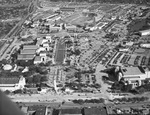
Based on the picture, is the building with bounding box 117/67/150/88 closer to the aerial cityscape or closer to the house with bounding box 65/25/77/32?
the aerial cityscape

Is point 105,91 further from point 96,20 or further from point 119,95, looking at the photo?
point 96,20

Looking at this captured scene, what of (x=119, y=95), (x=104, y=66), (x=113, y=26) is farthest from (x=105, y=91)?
(x=113, y=26)

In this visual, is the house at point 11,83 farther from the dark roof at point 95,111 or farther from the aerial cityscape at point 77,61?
the dark roof at point 95,111

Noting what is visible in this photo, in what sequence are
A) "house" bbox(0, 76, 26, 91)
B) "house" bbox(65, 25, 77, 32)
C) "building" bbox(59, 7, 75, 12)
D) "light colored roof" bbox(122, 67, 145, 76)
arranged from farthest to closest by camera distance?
"building" bbox(59, 7, 75, 12)
"house" bbox(65, 25, 77, 32)
"light colored roof" bbox(122, 67, 145, 76)
"house" bbox(0, 76, 26, 91)

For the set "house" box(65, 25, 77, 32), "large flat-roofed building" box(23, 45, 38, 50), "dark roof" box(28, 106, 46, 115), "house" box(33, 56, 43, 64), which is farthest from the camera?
"house" box(65, 25, 77, 32)

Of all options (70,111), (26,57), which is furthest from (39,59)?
(70,111)

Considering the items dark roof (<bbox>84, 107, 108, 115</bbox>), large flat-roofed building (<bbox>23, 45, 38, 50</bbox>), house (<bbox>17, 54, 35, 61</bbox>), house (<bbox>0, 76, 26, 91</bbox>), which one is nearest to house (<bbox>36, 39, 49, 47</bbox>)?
large flat-roofed building (<bbox>23, 45, 38, 50</bbox>)

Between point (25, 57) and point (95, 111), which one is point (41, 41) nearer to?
point (25, 57)

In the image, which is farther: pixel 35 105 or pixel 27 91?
pixel 27 91

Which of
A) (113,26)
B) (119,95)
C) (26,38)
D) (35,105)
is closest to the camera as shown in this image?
(35,105)
